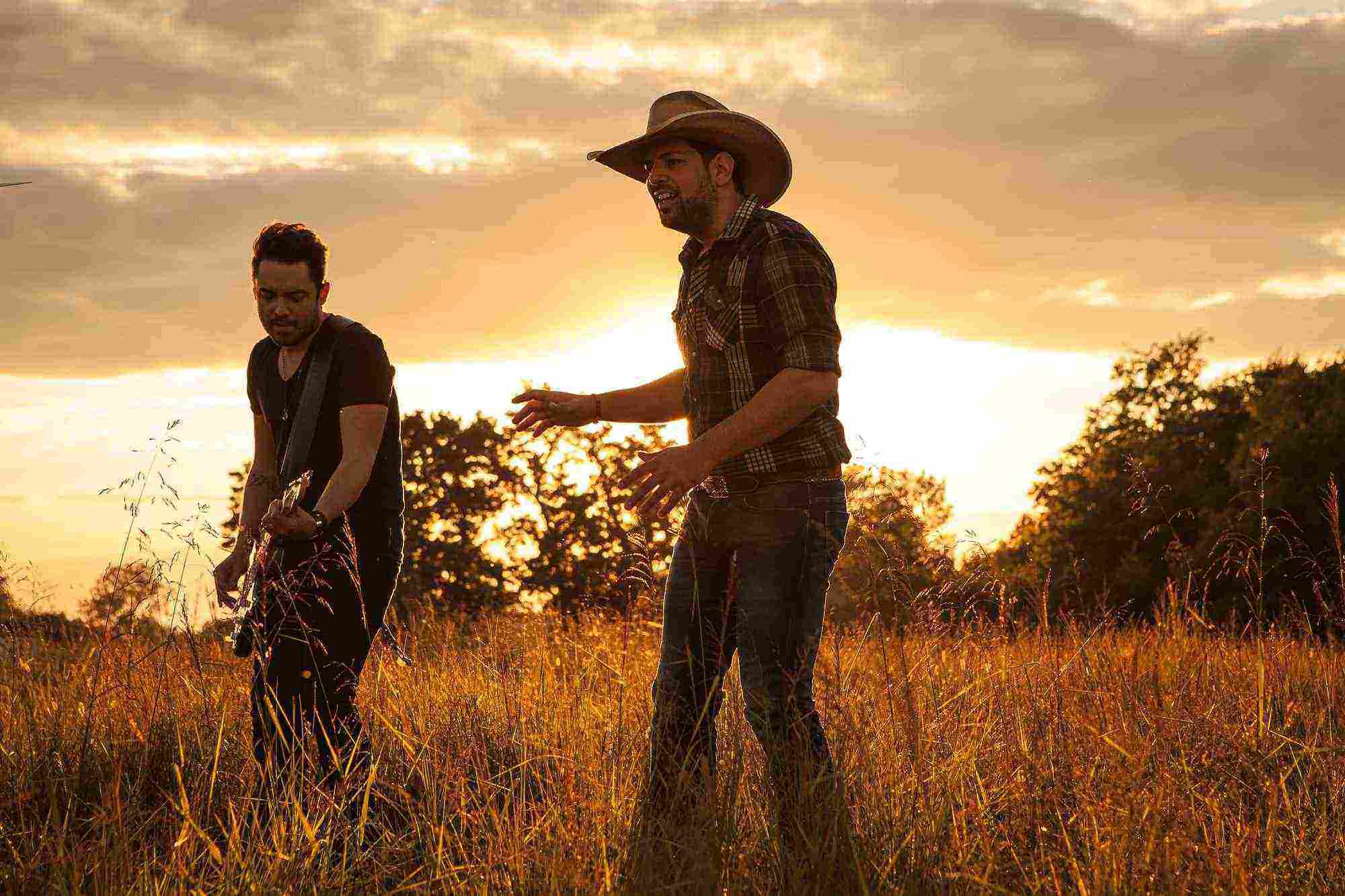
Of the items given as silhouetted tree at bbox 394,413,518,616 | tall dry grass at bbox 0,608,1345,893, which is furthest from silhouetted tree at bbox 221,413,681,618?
tall dry grass at bbox 0,608,1345,893

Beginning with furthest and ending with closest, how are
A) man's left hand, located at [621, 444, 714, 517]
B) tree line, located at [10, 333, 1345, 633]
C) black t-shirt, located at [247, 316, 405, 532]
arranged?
tree line, located at [10, 333, 1345, 633], black t-shirt, located at [247, 316, 405, 532], man's left hand, located at [621, 444, 714, 517]

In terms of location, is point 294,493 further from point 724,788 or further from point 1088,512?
point 1088,512

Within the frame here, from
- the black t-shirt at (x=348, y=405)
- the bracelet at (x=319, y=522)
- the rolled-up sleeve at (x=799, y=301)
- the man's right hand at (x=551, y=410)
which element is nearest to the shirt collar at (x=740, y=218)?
the rolled-up sleeve at (x=799, y=301)

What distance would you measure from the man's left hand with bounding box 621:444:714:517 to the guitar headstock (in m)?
1.14

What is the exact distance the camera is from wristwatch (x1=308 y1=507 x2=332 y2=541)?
3.65 meters

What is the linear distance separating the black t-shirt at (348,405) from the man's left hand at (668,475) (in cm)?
113

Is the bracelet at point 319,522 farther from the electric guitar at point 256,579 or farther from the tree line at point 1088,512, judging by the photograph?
the tree line at point 1088,512

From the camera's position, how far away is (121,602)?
4.99 meters

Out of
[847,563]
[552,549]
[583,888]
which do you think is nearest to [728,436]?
[583,888]

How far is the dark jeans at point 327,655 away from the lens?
3779mm

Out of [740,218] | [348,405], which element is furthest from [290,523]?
[740,218]

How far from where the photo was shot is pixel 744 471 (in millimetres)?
3389

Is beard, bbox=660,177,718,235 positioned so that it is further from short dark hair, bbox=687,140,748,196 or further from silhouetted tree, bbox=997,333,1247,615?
silhouetted tree, bbox=997,333,1247,615

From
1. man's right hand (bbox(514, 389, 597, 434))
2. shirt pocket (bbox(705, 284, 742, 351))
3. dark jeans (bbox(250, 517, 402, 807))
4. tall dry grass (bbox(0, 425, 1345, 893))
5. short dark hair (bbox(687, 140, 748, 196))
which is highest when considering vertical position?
short dark hair (bbox(687, 140, 748, 196))
